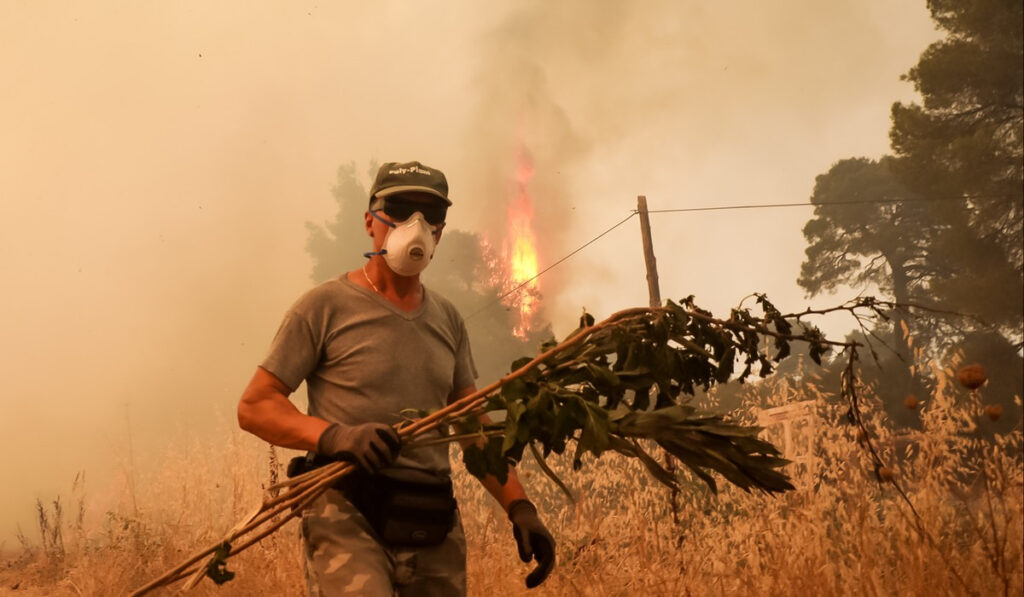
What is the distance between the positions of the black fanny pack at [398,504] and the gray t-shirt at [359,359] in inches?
2.5

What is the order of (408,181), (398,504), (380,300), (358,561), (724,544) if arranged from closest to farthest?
(358,561) < (398,504) < (380,300) < (408,181) < (724,544)

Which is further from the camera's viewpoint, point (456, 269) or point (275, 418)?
point (456, 269)

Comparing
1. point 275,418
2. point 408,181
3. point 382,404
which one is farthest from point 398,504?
point 408,181

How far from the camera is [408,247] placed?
2.60 metres

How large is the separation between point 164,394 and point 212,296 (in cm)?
515

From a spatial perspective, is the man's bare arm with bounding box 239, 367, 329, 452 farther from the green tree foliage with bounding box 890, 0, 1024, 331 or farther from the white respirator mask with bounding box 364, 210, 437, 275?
the green tree foliage with bounding box 890, 0, 1024, 331

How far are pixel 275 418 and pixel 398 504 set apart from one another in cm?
43

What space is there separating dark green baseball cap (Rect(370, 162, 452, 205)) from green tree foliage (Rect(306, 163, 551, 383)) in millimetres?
23237

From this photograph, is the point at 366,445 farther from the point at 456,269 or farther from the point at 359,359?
the point at 456,269

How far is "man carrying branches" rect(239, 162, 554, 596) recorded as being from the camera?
2.21 metres

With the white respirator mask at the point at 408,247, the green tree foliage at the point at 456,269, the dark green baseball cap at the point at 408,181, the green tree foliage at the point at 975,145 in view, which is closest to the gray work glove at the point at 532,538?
the white respirator mask at the point at 408,247

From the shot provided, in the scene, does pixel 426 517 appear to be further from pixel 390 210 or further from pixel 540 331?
pixel 540 331

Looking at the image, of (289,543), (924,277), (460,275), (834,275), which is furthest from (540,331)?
(289,543)

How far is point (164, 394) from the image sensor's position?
121 feet
